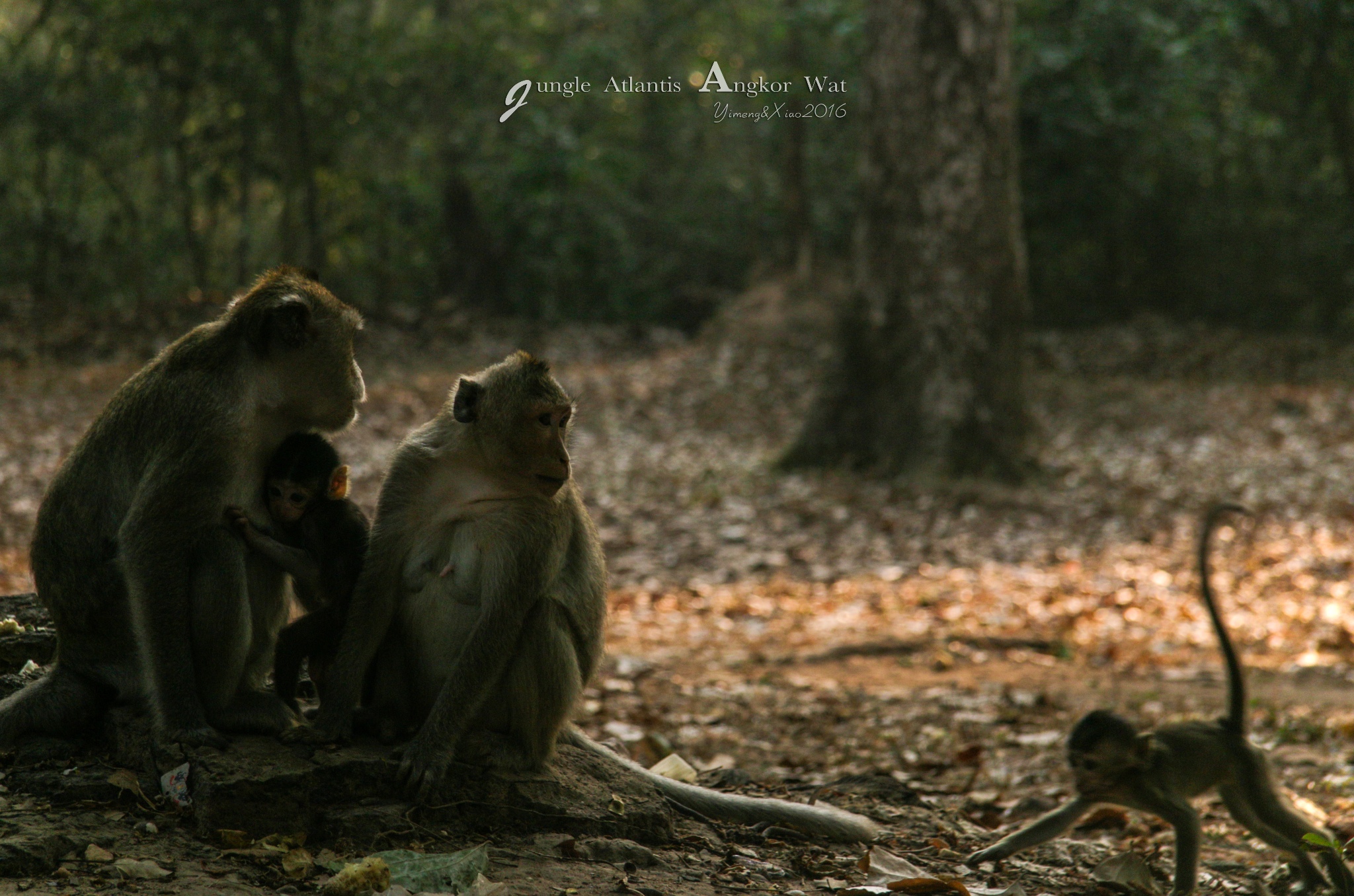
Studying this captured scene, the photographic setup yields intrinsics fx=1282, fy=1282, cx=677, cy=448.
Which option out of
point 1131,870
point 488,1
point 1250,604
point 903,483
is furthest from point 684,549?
point 488,1

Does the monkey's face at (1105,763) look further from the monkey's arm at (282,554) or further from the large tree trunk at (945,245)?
the large tree trunk at (945,245)

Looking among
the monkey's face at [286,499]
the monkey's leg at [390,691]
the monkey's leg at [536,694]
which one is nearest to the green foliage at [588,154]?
the monkey's face at [286,499]

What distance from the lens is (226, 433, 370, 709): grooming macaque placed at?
3867 mm

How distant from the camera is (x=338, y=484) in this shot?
397 cm

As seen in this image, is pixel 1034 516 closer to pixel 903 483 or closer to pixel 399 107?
pixel 903 483

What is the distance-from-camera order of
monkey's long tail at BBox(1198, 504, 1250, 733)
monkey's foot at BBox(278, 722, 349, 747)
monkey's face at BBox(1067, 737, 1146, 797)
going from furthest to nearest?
monkey's long tail at BBox(1198, 504, 1250, 733) < monkey's face at BBox(1067, 737, 1146, 797) < monkey's foot at BBox(278, 722, 349, 747)

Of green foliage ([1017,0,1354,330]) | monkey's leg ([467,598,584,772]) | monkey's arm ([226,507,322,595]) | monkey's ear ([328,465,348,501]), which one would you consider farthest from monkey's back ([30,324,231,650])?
green foliage ([1017,0,1354,330])

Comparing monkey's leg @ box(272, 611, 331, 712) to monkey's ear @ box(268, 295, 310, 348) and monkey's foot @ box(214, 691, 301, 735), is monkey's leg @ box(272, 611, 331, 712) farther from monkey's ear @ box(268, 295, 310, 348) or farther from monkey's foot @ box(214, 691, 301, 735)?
monkey's ear @ box(268, 295, 310, 348)

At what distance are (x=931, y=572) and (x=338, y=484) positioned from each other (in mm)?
7047

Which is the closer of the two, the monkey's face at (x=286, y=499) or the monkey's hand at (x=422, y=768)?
the monkey's hand at (x=422, y=768)

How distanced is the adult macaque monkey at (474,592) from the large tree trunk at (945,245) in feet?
28.9


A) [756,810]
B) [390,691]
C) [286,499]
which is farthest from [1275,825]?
[286,499]

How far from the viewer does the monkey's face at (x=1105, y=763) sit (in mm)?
4199

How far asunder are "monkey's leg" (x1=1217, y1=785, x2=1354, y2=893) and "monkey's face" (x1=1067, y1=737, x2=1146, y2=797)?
462 mm
